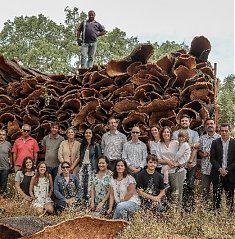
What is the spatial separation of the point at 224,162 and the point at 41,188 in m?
2.81

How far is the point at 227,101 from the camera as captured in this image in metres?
21.0

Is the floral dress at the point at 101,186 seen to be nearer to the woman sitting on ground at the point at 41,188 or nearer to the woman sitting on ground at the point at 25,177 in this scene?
the woman sitting on ground at the point at 41,188

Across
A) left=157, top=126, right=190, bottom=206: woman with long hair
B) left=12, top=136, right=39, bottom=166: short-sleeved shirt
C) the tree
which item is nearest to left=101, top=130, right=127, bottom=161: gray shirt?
left=157, top=126, right=190, bottom=206: woman with long hair

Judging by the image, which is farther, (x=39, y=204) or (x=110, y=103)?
(x=110, y=103)

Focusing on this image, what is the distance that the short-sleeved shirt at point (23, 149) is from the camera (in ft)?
27.8

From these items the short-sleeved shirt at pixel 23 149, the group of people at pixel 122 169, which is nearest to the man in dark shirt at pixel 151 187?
the group of people at pixel 122 169

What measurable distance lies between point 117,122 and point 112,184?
147 cm

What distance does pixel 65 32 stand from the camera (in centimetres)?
2777

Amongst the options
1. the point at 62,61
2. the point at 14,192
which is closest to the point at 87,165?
the point at 14,192

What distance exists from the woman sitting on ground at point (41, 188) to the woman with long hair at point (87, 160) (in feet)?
1.68

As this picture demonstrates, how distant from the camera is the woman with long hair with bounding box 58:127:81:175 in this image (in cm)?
809

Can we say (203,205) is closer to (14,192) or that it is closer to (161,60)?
(161,60)

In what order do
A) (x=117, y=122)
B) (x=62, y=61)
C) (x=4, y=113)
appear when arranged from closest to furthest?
(x=117, y=122) → (x=4, y=113) → (x=62, y=61)

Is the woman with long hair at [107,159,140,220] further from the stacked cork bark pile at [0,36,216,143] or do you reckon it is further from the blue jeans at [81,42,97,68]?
the blue jeans at [81,42,97,68]
